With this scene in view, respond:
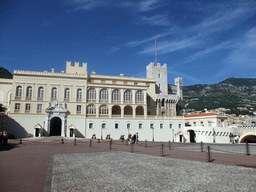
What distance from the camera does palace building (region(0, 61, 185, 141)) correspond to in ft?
145

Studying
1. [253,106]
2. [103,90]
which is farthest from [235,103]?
[103,90]

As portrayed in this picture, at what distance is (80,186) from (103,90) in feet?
142

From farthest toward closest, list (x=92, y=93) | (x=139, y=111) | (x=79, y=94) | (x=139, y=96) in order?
(x=139, y=111) < (x=139, y=96) < (x=92, y=93) < (x=79, y=94)

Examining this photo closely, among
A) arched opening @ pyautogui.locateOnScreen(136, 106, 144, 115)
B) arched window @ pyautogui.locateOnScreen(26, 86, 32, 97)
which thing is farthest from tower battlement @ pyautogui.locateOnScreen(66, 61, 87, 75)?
arched opening @ pyautogui.locateOnScreen(136, 106, 144, 115)

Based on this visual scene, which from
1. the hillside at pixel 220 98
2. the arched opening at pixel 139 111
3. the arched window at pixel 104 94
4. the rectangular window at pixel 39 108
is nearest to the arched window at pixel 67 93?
the rectangular window at pixel 39 108

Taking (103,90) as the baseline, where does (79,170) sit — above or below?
below

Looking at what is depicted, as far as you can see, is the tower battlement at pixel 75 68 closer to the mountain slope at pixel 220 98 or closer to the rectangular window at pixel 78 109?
the rectangular window at pixel 78 109

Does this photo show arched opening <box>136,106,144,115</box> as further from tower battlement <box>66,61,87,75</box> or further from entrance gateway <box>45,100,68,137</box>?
entrance gateway <box>45,100,68,137</box>

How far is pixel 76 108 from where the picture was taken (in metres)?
47.4

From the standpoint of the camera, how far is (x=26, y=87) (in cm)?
4572

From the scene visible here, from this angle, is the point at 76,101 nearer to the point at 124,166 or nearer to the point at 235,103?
the point at 124,166

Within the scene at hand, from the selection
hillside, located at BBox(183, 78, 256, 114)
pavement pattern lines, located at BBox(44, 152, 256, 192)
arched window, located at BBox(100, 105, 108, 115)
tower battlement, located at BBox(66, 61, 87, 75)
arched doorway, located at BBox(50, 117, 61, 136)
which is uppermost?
hillside, located at BBox(183, 78, 256, 114)

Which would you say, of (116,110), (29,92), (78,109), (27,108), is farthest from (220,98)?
(27,108)

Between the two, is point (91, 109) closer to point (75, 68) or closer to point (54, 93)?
point (54, 93)
